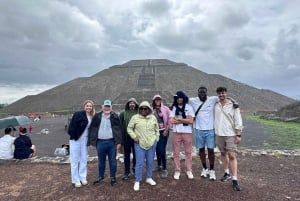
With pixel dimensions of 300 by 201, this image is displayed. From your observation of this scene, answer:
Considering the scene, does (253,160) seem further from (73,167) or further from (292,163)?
(73,167)

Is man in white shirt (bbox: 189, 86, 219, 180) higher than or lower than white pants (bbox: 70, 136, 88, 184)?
higher

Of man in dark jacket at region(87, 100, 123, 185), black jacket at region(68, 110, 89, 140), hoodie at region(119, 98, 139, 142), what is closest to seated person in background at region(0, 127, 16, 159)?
black jacket at region(68, 110, 89, 140)

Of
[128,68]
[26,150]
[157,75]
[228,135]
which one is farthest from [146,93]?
[228,135]

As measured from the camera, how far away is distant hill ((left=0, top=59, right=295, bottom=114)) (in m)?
49.3

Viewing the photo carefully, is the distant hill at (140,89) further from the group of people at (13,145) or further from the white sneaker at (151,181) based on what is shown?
the white sneaker at (151,181)

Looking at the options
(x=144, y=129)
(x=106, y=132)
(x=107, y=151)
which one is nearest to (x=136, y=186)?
(x=107, y=151)

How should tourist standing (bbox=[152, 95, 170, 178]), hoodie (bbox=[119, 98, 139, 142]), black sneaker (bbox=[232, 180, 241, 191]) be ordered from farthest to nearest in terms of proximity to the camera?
1. tourist standing (bbox=[152, 95, 170, 178])
2. hoodie (bbox=[119, 98, 139, 142])
3. black sneaker (bbox=[232, 180, 241, 191])

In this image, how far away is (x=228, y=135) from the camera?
17.6ft

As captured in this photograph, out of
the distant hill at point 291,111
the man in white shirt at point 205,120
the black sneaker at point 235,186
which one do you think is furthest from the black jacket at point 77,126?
the distant hill at point 291,111

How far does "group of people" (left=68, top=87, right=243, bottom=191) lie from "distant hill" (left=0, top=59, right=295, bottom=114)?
3604 cm

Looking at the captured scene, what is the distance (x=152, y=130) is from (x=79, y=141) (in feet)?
5.43

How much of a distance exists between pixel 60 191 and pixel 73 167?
0.54 meters

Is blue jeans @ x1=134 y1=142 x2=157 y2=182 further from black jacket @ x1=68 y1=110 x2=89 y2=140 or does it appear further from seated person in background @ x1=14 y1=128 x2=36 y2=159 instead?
seated person in background @ x1=14 y1=128 x2=36 y2=159

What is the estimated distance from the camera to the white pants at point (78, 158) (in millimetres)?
5750
